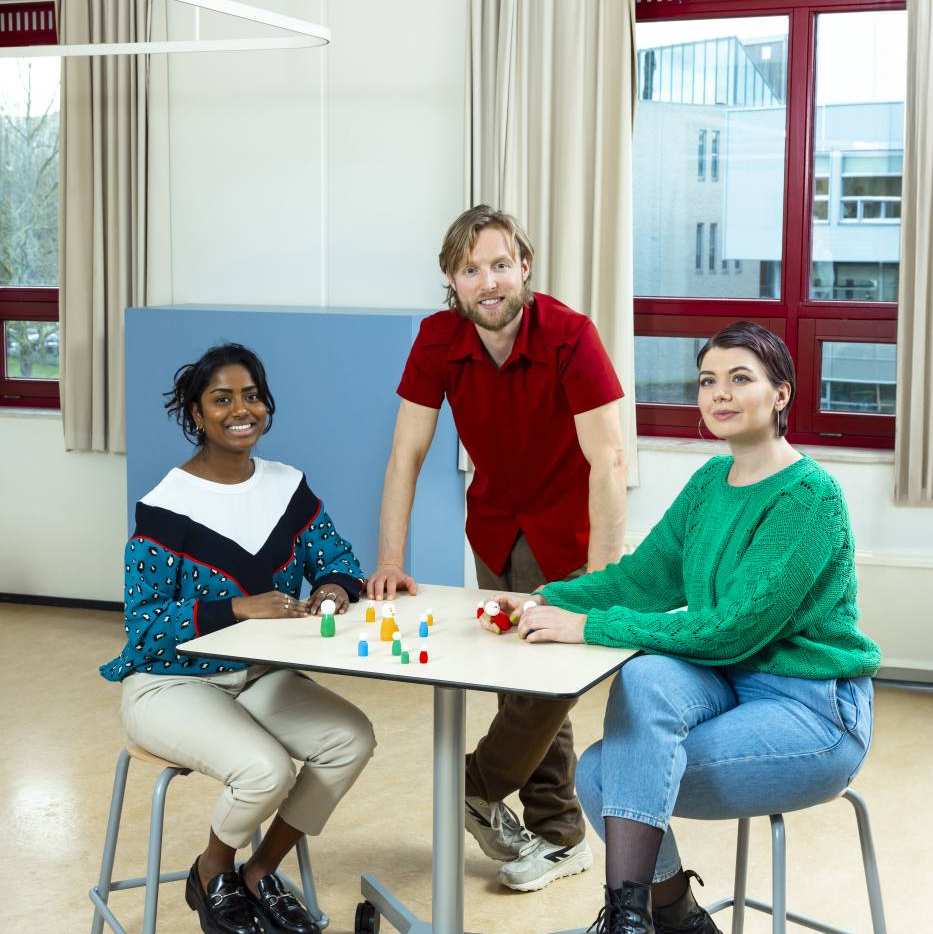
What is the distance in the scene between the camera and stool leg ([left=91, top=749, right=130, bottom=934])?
2.71 meters

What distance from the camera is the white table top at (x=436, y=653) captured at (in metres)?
2.14

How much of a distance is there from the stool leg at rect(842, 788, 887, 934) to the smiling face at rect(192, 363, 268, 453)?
1.35 m

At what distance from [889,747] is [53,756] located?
8.08ft

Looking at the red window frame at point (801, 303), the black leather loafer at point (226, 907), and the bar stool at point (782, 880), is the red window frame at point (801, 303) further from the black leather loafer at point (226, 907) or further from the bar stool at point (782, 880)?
the black leather loafer at point (226, 907)

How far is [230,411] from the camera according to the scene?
2805 millimetres

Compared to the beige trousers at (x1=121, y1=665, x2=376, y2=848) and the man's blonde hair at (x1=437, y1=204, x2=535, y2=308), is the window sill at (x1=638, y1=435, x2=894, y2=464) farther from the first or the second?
the beige trousers at (x1=121, y1=665, x2=376, y2=848)

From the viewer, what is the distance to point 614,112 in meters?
4.70

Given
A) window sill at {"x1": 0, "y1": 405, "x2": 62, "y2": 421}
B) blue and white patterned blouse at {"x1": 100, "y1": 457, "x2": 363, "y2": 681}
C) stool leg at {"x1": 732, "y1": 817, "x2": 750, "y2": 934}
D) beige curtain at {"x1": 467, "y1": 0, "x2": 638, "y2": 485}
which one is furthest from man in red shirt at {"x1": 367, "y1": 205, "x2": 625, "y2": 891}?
window sill at {"x1": 0, "y1": 405, "x2": 62, "y2": 421}

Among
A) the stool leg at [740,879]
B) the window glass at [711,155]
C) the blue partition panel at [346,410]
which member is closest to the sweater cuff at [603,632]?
the stool leg at [740,879]

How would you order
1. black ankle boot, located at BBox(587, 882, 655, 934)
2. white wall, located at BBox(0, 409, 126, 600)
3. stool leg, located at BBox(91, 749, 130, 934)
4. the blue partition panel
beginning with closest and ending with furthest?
black ankle boot, located at BBox(587, 882, 655, 934) → stool leg, located at BBox(91, 749, 130, 934) → the blue partition panel → white wall, located at BBox(0, 409, 126, 600)

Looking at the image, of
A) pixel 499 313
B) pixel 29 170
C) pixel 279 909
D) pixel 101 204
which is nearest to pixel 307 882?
pixel 279 909

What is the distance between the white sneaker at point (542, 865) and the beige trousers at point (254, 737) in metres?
0.62

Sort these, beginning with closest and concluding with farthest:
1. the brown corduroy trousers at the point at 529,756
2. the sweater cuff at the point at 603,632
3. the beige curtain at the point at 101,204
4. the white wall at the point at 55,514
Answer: the sweater cuff at the point at 603,632 → the brown corduroy trousers at the point at 529,756 → the beige curtain at the point at 101,204 → the white wall at the point at 55,514

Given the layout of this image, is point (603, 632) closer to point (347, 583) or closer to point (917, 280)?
point (347, 583)
